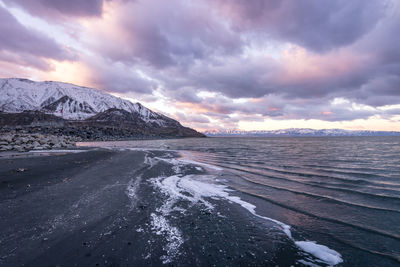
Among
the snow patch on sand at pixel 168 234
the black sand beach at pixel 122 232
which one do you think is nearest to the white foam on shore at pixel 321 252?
the black sand beach at pixel 122 232

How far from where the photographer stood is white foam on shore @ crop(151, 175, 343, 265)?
5.57 metres

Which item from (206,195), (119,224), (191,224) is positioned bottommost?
(206,195)

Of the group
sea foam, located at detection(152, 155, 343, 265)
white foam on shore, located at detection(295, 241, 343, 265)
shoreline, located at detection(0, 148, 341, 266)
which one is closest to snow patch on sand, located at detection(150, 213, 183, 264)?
shoreline, located at detection(0, 148, 341, 266)

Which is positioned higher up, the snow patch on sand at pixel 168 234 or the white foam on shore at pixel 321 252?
the snow patch on sand at pixel 168 234

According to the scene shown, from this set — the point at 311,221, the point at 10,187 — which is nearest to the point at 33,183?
the point at 10,187

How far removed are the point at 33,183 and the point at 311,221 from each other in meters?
16.8

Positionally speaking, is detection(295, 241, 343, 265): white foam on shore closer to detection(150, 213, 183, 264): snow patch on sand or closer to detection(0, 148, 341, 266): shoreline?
detection(0, 148, 341, 266): shoreline

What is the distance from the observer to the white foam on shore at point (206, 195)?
18.3 ft

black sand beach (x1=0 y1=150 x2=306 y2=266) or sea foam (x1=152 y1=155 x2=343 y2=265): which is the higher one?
black sand beach (x1=0 y1=150 x2=306 y2=266)

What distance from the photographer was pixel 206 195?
10.8 metres

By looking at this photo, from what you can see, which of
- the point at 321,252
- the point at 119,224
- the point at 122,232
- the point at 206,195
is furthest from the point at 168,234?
the point at 321,252

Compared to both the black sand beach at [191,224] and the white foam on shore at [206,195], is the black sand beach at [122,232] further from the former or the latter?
the white foam on shore at [206,195]

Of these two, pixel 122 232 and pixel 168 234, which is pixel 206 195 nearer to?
pixel 168 234

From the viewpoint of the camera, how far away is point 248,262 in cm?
486
